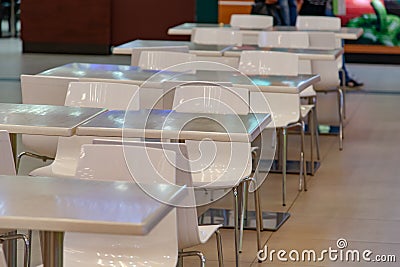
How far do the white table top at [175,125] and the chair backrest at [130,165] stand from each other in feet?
2.36

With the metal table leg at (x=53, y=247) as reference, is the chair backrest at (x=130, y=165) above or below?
above

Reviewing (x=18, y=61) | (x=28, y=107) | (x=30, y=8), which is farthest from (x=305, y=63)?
(x=30, y=8)

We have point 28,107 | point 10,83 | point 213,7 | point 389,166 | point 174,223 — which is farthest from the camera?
point 213,7

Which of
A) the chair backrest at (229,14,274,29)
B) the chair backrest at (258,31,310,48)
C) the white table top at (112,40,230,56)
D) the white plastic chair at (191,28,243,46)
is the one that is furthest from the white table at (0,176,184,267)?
the chair backrest at (229,14,274,29)

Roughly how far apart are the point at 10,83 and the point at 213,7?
313 cm

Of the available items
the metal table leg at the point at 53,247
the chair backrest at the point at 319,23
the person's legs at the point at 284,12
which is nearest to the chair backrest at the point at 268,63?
the chair backrest at the point at 319,23

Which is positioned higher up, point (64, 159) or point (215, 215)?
point (64, 159)

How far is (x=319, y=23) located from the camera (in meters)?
10.1

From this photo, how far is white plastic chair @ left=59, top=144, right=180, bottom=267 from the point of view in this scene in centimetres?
347

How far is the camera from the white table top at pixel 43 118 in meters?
4.42

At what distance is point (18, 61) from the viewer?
1348cm

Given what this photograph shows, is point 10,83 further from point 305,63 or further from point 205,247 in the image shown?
point 205,247

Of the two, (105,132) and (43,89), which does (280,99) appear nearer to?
(43,89)

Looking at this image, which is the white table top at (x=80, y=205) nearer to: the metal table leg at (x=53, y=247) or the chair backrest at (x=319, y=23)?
the metal table leg at (x=53, y=247)
